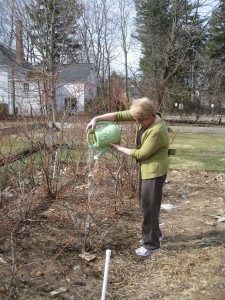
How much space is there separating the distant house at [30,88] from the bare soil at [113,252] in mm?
1319

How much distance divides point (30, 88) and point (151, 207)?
818 cm

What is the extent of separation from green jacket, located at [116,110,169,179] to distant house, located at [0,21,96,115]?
2.04 m

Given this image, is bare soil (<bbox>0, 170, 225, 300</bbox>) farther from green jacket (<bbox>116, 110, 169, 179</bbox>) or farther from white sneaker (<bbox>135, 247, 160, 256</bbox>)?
green jacket (<bbox>116, 110, 169, 179</bbox>)

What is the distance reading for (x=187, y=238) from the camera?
3969 millimetres

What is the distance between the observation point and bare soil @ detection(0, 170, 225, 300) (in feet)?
9.28

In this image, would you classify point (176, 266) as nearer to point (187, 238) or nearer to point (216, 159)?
point (187, 238)

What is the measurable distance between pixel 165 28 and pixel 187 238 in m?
23.0

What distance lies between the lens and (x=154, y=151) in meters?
3.22

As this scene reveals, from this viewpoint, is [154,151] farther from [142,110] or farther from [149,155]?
[142,110]

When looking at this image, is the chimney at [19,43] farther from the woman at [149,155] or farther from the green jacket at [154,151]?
the green jacket at [154,151]

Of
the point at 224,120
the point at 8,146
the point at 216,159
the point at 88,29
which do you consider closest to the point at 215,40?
the point at 224,120

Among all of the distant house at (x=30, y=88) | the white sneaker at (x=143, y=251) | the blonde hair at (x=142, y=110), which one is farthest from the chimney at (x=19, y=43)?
the white sneaker at (x=143, y=251)

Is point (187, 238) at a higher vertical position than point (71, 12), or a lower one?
lower

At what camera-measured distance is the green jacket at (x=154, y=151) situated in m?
3.17
